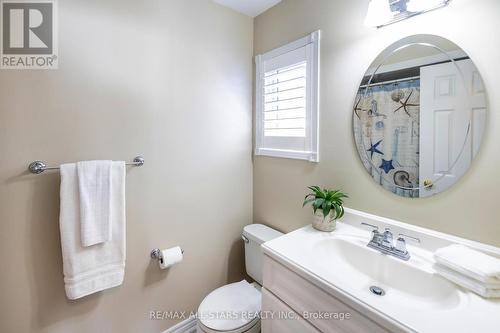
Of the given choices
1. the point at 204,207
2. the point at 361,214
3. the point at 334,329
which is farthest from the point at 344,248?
the point at 204,207

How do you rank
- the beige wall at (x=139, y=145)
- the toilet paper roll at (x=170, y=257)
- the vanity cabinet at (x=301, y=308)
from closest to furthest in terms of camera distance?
the vanity cabinet at (x=301, y=308) → the beige wall at (x=139, y=145) → the toilet paper roll at (x=170, y=257)

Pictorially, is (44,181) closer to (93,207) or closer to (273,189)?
(93,207)

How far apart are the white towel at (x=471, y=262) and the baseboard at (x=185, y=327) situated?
1.58 meters

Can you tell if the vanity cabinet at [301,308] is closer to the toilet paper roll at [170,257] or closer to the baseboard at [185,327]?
the toilet paper roll at [170,257]

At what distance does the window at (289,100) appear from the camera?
1.48 meters

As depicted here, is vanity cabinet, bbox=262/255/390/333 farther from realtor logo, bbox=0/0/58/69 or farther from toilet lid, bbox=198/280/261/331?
realtor logo, bbox=0/0/58/69

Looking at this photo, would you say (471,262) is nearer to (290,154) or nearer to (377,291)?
(377,291)

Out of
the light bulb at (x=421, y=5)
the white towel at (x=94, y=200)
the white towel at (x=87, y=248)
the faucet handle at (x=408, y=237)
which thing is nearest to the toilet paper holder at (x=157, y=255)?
the white towel at (x=87, y=248)

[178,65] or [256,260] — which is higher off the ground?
[178,65]

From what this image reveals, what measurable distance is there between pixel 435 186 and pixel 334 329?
2.40 ft

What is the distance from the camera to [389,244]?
3.47ft

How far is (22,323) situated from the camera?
1131mm

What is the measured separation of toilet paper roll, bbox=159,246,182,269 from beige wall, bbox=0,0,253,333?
66mm

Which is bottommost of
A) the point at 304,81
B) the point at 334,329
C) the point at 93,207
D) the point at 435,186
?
the point at 334,329
